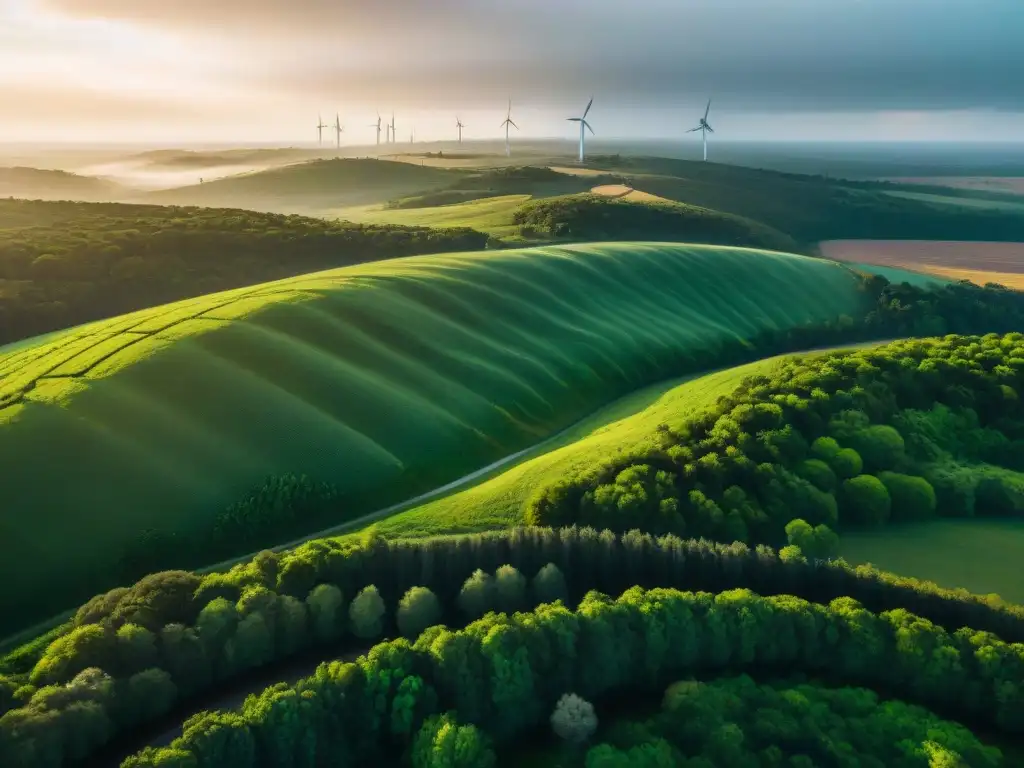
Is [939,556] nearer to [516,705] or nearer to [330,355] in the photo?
[516,705]

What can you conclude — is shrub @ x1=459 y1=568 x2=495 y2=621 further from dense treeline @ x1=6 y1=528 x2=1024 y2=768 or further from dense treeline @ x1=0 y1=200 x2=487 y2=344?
dense treeline @ x1=0 y1=200 x2=487 y2=344

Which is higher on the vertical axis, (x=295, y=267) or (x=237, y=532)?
(x=295, y=267)

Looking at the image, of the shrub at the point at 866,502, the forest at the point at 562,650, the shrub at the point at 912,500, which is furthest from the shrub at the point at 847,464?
the forest at the point at 562,650

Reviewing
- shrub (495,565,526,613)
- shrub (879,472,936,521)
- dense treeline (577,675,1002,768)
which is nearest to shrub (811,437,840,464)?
shrub (879,472,936,521)

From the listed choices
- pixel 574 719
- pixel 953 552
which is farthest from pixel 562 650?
pixel 953 552

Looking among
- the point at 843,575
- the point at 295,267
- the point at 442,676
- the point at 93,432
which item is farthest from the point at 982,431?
the point at 295,267

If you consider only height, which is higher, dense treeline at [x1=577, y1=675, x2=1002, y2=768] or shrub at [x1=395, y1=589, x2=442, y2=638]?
shrub at [x1=395, y1=589, x2=442, y2=638]
